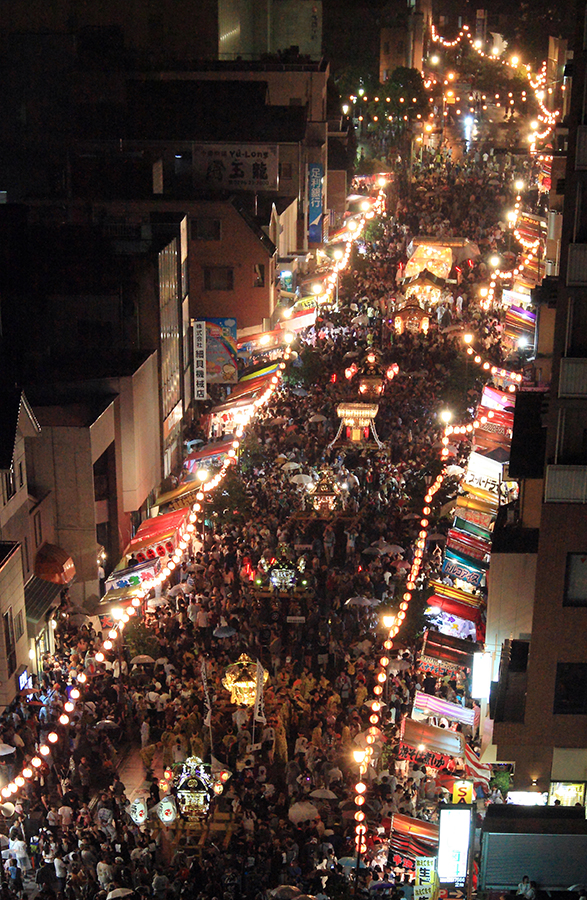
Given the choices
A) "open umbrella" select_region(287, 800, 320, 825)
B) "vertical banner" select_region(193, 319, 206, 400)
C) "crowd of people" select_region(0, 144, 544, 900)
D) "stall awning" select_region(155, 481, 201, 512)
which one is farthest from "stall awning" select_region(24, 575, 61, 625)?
"vertical banner" select_region(193, 319, 206, 400)

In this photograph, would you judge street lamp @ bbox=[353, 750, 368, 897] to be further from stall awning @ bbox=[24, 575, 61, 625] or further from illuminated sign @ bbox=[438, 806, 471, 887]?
stall awning @ bbox=[24, 575, 61, 625]

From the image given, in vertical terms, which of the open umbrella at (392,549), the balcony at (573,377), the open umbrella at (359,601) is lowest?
the open umbrella at (359,601)

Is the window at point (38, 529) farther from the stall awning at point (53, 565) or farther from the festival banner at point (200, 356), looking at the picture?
the festival banner at point (200, 356)

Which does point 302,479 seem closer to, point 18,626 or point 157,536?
point 157,536

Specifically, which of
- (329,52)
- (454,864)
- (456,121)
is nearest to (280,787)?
(454,864)

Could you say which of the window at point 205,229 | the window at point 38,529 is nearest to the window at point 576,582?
the window at point 38,529

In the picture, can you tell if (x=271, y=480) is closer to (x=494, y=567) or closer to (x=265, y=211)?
(x=494, y=567)
